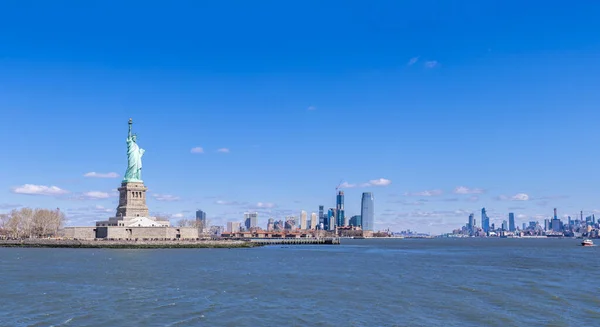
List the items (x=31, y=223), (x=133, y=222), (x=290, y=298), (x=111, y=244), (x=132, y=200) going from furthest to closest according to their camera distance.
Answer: (x=31, y=223) < (x=132, y=200) < (x=133, y=222) < (x=111, y=244) < (x=290, y=298)

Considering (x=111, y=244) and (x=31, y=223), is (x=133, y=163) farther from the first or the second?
(x=31, y=223)

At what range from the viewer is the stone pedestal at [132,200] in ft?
411

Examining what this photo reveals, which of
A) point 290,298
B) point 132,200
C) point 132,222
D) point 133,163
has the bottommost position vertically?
point 290,298

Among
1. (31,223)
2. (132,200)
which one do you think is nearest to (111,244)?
(132,200)

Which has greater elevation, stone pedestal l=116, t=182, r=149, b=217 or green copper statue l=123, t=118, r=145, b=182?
green copper statue l=123, t=118, r=145, b=182

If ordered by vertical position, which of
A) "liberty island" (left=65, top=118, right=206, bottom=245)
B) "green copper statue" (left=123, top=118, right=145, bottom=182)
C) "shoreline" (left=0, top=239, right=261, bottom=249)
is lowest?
"shoreline" (left=0, top=239, right=261, bottom=249)

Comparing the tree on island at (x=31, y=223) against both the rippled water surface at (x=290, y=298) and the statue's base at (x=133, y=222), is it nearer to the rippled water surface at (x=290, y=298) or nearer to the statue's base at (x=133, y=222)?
the statue's base at (x=133, y=222)

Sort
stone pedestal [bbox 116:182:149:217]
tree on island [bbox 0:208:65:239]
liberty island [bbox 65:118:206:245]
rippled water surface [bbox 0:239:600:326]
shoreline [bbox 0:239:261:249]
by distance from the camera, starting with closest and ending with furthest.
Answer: rippled water surface [bbox 0:239:600:326] → shoreline [bbox 0:239:261:249] → liberty island [bbox 65:118:206:245] → stone pedestal [bbox 116:182:149:217] → tree on island [bbox 0:208:65:239]

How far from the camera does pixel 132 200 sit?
127 metres

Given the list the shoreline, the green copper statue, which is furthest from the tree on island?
the green copper statue

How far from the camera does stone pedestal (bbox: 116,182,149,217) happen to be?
411 ft

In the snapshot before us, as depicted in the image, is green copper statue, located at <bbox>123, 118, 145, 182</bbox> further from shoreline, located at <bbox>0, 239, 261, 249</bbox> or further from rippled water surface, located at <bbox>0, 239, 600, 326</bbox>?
rippled water surface, located at <bbox>0, 239, 600, 326</bbox>

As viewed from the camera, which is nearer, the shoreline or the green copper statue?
the shoreline

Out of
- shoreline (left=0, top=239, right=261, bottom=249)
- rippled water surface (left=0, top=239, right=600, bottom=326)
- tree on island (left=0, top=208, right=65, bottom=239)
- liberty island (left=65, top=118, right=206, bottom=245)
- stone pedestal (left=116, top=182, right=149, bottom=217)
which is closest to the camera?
rippled water surface (left=0, top=239, right=600, bottom=326)
